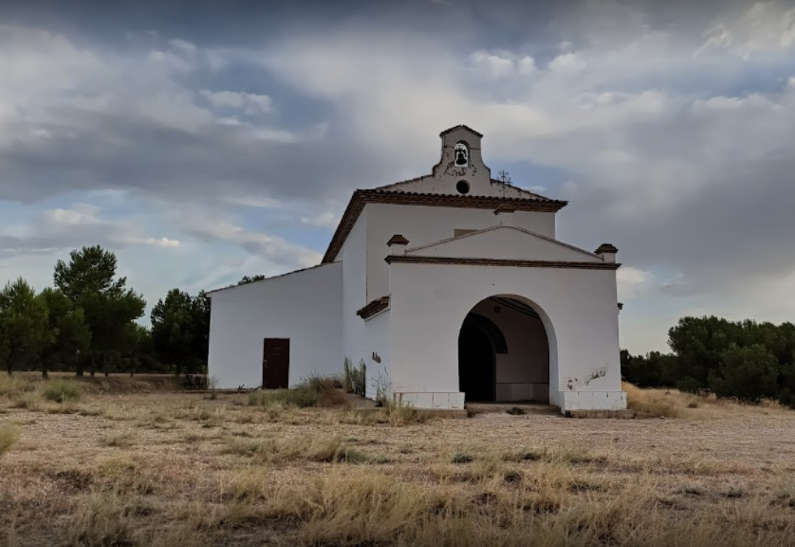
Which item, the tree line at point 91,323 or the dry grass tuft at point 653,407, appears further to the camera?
the tree line at point 91,323

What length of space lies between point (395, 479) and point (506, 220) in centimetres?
1185

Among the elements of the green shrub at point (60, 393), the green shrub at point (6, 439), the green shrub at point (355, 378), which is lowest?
the green shrub at point (6, 439)

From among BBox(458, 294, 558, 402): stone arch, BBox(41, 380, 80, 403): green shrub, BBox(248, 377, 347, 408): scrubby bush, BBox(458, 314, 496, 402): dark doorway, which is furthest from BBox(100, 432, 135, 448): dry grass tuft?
BBox(458, 314, 496, 402): dark doorway

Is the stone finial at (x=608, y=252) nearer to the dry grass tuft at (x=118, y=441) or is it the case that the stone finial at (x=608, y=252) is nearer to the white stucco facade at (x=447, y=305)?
the white stucco facade at (x=447, y=305)

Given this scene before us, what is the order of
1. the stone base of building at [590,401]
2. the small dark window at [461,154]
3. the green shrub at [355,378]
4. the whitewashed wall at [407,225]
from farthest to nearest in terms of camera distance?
the small dark window at [461,154]
the whitewashed wall at [407,225]
the green shrub at [355,378]
the stone base of building at [590,401]

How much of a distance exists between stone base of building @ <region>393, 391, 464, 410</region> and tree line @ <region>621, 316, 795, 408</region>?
48.8 ft

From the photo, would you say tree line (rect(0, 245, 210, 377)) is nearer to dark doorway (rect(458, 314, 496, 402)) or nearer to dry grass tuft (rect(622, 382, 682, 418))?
dark doorway (rect(458, 314, 496, 402))

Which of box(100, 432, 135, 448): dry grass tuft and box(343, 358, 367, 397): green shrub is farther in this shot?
box(343, 358, 367, 397): green shrub

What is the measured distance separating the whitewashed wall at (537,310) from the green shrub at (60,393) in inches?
327

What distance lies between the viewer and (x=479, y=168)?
69.6ft

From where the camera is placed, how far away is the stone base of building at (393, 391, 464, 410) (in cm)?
1488

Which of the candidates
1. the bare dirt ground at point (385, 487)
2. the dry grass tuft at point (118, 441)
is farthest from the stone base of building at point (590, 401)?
the dry grass tuft at point (118, 441)

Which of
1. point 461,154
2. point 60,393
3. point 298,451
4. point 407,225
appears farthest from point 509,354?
point 60,393

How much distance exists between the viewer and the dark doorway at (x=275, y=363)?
23.7 metres
